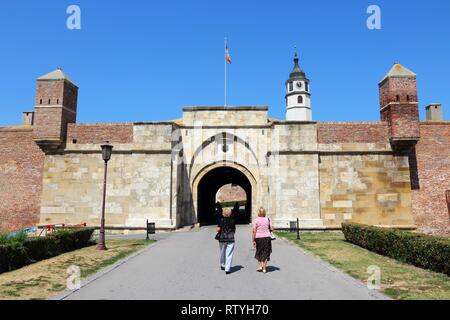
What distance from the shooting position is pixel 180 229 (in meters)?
18.5

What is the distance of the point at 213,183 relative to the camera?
95.3 ft

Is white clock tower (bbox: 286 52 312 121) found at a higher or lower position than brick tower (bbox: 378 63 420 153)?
higher

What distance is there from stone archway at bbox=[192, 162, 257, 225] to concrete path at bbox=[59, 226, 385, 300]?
354 inches

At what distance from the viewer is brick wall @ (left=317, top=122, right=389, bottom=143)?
718 inches

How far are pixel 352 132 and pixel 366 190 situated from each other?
10.0 ft

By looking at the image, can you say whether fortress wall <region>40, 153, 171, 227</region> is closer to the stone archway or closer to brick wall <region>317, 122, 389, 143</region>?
the stone archway

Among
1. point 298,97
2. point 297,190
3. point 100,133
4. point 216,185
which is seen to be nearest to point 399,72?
point 297,190

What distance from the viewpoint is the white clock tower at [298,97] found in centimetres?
5500

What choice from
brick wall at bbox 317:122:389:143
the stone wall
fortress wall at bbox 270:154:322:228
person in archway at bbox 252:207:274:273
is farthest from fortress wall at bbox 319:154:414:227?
person in archway at bbox 252:207:274:273

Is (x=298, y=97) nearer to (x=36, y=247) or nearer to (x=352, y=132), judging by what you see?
(x=352, y=132)

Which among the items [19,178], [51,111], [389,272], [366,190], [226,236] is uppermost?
[51,111]

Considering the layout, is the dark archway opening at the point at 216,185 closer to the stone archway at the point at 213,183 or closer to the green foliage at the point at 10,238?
the stone archway at the point at 213,183

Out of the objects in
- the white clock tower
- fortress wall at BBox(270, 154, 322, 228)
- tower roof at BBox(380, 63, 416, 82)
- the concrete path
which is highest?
the white clock tower

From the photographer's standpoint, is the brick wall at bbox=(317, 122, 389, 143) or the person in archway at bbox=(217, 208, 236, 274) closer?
the person in archway at bbox=(217, 208, 236, 274)
